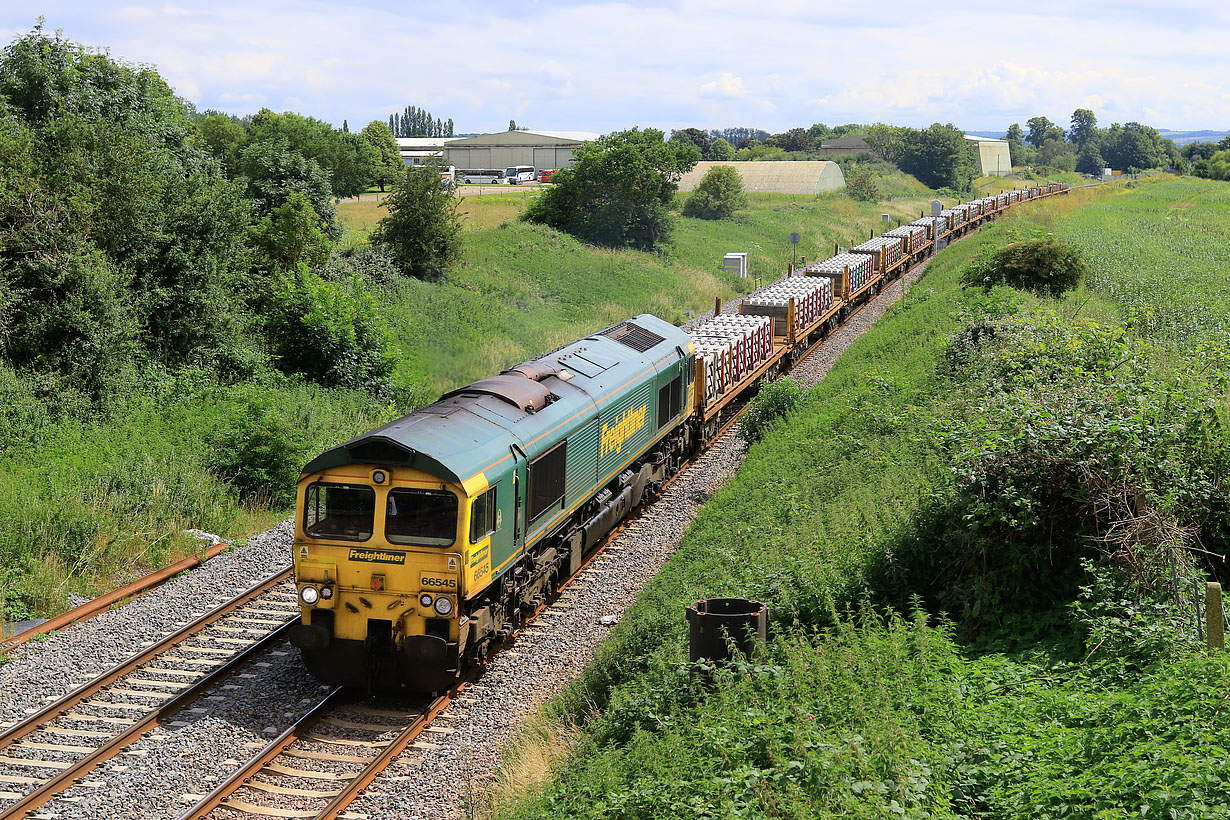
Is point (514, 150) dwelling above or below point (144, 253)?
above

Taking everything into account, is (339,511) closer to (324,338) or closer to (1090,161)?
(324,338)

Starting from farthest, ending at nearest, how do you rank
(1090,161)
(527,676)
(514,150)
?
(1090,161), (514,150), (527,676)

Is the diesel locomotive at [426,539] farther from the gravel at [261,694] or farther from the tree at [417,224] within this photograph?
the tree at [417,224]

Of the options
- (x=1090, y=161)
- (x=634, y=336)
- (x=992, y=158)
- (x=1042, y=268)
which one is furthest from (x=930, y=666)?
(x=1090, y=161)

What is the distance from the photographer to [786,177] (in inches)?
3649

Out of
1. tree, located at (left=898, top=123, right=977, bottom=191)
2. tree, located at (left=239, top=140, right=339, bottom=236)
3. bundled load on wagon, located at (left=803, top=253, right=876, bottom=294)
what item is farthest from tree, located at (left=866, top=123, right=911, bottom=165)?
tree, located at (left=239, top=140, right=339, bottom=236)

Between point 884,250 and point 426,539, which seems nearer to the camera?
point 426,539

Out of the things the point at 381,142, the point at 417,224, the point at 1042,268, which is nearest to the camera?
the point at 1042,268

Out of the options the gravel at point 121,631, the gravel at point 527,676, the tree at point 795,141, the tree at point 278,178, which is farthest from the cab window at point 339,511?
the tree at point 795,141

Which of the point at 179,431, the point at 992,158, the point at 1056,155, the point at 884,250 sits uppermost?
the point at 1056,155

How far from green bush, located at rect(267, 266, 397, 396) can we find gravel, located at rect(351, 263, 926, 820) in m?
9.82

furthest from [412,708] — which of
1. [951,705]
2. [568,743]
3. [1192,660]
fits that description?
[1192,660]

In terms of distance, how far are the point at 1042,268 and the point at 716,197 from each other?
4193cm

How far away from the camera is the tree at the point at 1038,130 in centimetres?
19425
